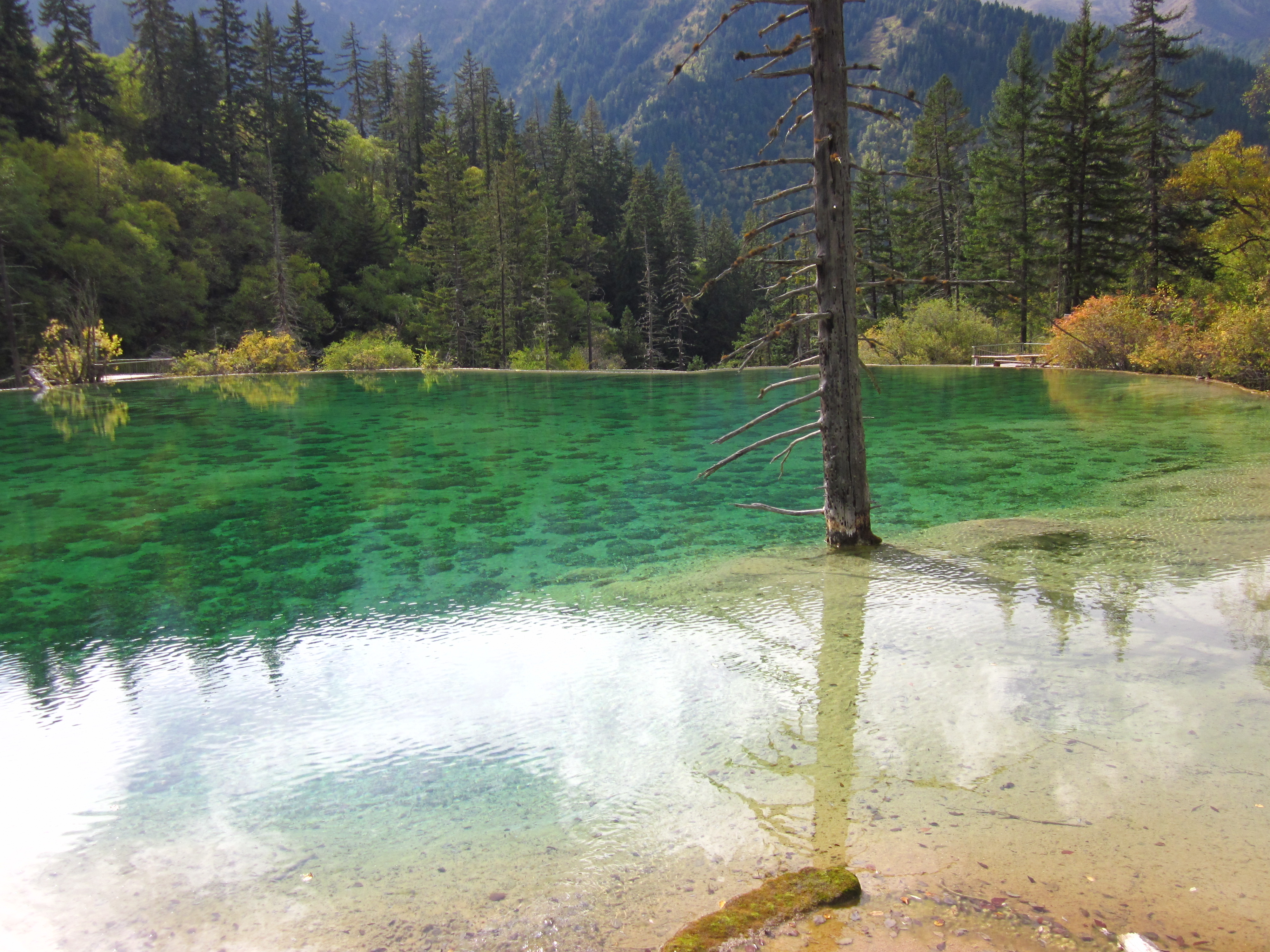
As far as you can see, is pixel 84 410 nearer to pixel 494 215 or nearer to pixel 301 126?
pixel 494 215

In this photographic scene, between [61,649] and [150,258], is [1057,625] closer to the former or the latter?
[61,649]

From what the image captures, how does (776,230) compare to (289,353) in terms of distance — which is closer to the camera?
(289,353)

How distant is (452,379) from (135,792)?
34001 millimetres

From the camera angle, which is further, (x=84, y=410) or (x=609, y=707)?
(x=84, y=410)

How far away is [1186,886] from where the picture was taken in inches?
127

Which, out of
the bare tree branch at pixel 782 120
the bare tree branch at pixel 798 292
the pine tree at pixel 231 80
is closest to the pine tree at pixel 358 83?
the pine tree at pixel 231 80

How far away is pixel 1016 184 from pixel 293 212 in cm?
4663

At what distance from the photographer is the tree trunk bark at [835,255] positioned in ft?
25.2

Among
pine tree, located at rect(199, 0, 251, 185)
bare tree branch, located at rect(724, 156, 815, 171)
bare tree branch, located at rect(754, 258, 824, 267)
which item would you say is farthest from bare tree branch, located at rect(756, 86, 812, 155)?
pine tree, located at rect(199, 0, 251, 185)

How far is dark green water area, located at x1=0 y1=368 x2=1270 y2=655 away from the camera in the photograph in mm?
8492

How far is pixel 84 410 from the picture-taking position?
2470cm

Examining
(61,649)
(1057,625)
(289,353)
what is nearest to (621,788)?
(1057,625)

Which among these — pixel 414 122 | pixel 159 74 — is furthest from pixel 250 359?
pixel 414 122

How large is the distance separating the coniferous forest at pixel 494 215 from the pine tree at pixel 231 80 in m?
0.25
